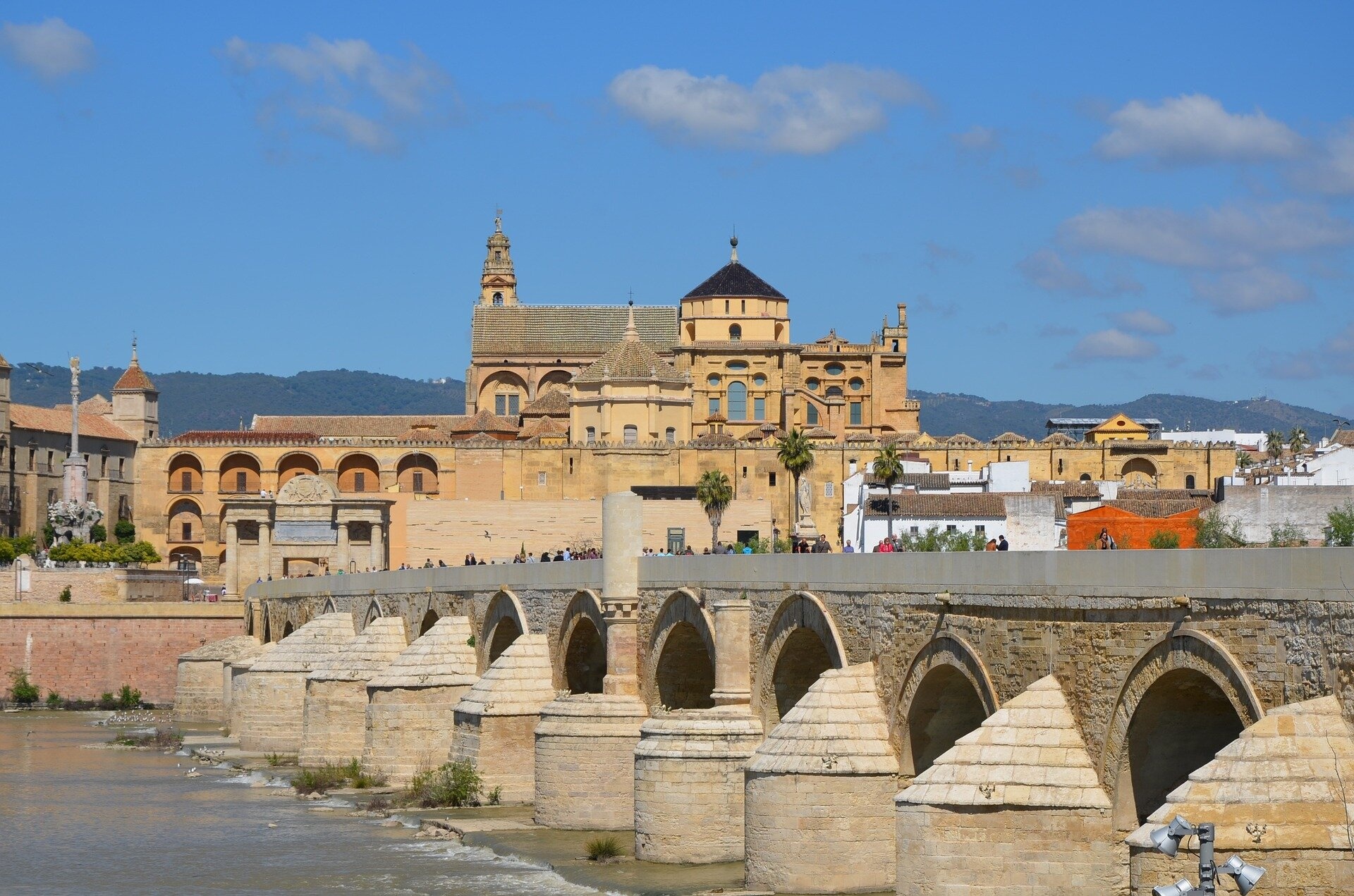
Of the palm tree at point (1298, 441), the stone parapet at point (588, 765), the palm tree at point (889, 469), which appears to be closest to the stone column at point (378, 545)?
the palm tree at point (889, 469)

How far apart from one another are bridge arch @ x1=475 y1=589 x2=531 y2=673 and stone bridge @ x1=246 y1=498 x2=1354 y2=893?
15.6 ft

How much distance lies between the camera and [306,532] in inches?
2908

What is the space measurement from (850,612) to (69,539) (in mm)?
70385

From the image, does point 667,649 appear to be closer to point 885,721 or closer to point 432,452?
point 885,721

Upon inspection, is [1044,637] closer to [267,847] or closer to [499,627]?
[267,847]

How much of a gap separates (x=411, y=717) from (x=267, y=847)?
6571mm

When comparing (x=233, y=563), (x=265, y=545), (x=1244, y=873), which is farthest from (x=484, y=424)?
(x=1244, y=873)

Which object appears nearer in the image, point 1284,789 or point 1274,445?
point 1284,789

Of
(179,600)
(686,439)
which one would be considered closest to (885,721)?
(179,600)

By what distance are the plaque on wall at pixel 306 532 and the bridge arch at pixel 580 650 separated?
3856cm

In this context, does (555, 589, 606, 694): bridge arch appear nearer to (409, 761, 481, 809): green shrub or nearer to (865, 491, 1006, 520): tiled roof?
(409, 761, 481, 809): green shrub

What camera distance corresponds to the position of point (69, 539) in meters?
89.8

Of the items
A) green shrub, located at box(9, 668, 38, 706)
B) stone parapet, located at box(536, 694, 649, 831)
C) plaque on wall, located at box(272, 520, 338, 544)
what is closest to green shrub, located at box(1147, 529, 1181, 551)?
stone parapet, located at box(536, 694, 649, 831)

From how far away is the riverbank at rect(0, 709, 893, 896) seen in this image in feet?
85.5
